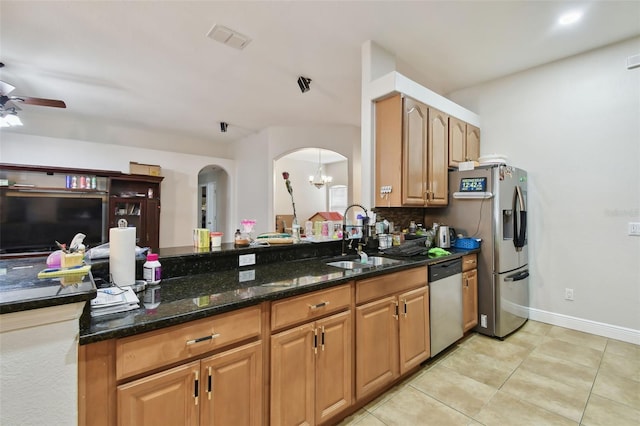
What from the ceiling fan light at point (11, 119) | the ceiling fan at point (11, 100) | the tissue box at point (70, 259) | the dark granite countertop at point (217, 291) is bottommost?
the dark granite countertop at point (217, 291)

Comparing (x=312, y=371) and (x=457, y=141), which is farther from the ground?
(x=457, y=141)

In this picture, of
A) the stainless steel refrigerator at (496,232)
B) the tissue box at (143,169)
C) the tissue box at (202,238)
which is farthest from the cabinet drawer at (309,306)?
the tissue box at (143,169)

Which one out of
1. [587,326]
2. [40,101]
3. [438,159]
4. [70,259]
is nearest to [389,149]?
[438,159]

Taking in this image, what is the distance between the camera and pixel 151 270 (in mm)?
1508

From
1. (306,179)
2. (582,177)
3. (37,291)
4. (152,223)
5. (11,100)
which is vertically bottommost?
(37,291)

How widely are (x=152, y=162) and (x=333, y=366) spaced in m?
5.48

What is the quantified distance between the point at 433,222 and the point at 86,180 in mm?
5527

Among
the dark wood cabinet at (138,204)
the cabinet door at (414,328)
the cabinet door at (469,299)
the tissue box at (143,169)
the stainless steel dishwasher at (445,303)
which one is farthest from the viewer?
the tissue box at (143,169)

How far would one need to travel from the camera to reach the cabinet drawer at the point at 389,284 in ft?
5.86

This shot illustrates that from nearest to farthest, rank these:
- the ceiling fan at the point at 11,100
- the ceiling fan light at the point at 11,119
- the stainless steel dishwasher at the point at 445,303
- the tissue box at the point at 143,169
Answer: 1. the stainless steel dishwasher at the point at 445,303
2. the ceiling fan at the point at 11,100
3. the ceiling fan light at the point at 11,119
4. the tissue box at the point at 143,169

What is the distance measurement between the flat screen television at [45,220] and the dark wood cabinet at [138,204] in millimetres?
219

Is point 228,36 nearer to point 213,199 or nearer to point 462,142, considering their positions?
point 462,142

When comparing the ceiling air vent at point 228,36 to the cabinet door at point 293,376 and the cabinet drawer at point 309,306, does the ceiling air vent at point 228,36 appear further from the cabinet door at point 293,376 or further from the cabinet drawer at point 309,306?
the cabinet door at point 293,376

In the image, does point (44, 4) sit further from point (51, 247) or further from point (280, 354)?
point (51, 247)
